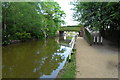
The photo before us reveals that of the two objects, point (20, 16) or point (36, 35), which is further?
point (36, 35)

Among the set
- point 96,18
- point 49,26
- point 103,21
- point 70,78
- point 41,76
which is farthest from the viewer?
point 49,26

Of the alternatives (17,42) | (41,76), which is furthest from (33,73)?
(17,42)

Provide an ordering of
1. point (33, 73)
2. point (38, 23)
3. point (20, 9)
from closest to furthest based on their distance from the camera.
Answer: point (33, 73) → point (20, 9) → point (38, 23)

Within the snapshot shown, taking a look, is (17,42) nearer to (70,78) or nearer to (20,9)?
(20,9)

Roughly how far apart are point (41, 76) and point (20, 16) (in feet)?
32.1

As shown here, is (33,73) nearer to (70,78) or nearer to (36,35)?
(70,78)

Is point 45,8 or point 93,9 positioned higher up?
point 45,8

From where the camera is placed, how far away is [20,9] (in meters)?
12.0

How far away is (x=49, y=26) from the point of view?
21.4 m

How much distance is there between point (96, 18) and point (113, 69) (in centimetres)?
539

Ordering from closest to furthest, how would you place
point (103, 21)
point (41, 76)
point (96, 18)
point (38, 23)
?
point (41, 76) → point (103, 21) → point (96, 18) → point (38, 23)

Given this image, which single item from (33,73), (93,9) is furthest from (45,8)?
(33,73)

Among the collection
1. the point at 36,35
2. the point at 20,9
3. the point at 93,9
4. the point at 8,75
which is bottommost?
the point at 8,75

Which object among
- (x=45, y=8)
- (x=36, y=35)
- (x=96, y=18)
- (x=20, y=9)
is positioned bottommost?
(x=36, y=35)
